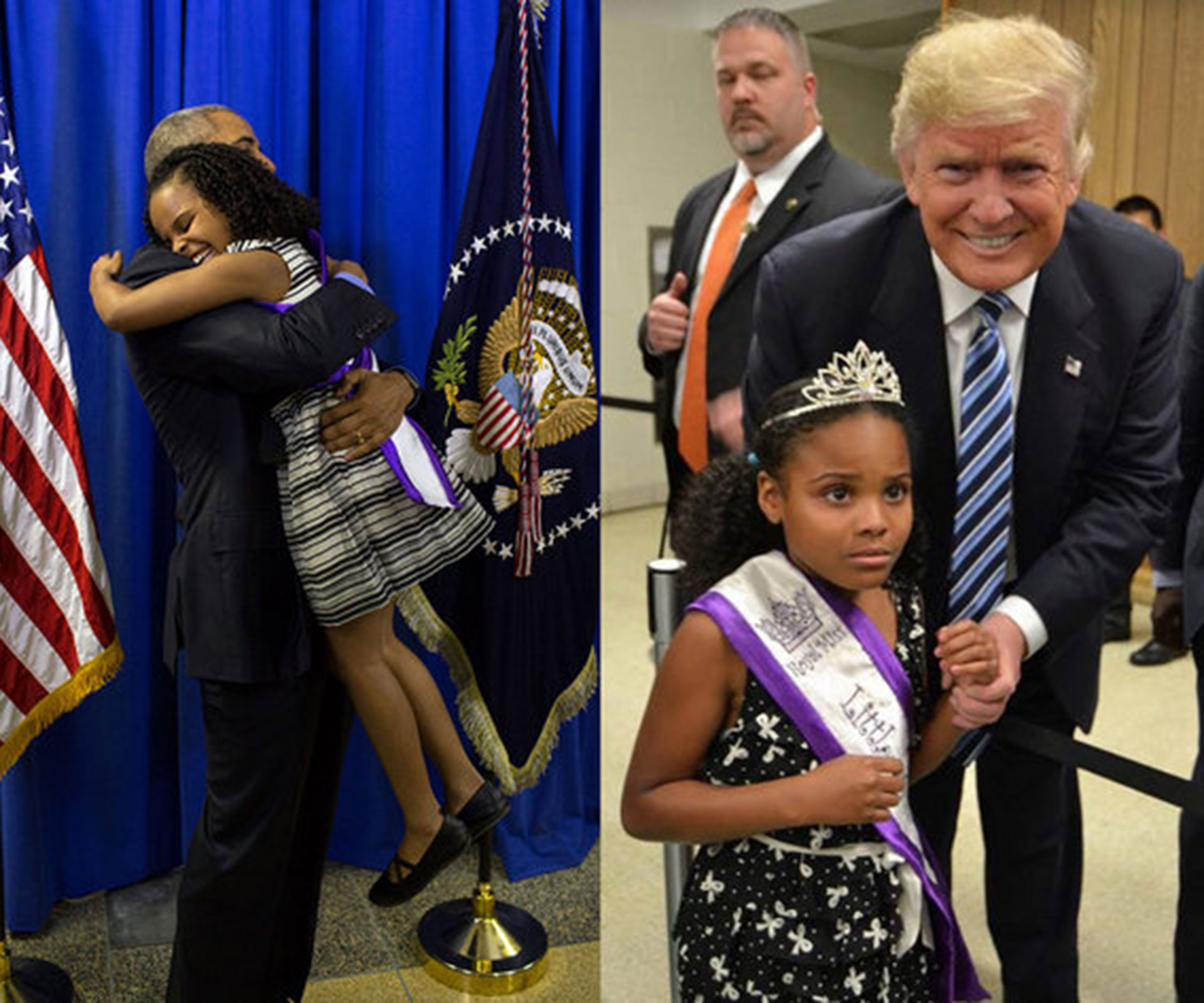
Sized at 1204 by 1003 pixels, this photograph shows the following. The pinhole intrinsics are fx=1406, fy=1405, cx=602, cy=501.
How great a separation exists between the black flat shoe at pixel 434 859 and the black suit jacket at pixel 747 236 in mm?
1209

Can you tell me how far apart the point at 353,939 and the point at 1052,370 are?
1.67 m

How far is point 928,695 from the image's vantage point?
128 centimetres

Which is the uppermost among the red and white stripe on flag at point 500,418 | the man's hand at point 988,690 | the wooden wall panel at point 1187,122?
the wooden wall panel at point 1187,122

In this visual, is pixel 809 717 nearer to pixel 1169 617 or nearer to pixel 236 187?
pixel 1169 617

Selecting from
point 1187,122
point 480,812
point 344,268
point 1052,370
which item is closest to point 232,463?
point 344,268

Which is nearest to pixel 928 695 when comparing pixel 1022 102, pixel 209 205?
pixel 1022 102

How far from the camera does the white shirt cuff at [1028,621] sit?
1241mm

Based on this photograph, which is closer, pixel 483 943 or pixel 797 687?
pixel 797 687

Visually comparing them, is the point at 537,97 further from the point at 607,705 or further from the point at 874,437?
the point at 874,437

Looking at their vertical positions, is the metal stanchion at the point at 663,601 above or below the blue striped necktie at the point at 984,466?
below

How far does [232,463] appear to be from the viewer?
2.02 metres

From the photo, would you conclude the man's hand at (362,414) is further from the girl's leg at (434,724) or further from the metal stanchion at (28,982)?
the metal stanchion at (28,982)

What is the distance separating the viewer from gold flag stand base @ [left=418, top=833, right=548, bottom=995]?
7.86ft

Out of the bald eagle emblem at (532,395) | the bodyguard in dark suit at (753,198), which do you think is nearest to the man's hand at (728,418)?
the bodyguard in dark suit at (753,198)
